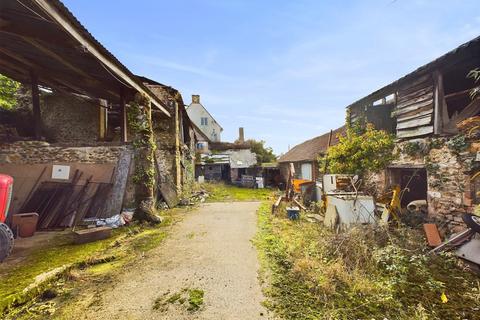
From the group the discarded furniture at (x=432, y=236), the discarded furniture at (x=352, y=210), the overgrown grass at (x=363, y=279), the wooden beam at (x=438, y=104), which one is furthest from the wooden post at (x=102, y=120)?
the wooden beam at (x=438, y=104)

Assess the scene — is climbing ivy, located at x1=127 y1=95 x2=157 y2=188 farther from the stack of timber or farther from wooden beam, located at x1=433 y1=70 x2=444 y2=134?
wooden beam, located at x1=433 y1=70 x2=444 y2=134

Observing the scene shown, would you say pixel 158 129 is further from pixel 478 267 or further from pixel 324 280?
pixel 478 267

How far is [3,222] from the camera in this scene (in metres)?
5.29

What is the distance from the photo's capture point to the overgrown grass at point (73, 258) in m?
3.30

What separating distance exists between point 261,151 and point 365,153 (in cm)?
2003

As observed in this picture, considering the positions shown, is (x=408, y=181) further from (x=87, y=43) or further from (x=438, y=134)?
(x=87, y=43)

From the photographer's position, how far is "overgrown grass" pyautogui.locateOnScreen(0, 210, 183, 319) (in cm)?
330

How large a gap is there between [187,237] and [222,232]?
3.61 feet

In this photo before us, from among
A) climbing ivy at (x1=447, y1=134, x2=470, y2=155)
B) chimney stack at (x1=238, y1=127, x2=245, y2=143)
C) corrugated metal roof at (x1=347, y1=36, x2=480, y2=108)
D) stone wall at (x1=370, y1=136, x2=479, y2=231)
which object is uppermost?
chimney stack at (x1=238, y1=127, x2=245, y2=143)

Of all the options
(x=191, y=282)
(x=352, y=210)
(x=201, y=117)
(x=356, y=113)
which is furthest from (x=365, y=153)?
(x=201, y=117)

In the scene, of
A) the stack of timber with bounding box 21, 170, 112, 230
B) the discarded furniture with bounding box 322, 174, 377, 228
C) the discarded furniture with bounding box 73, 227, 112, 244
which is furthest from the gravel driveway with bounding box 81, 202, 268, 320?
the stack of timber with bounding box 21, 170, 112, 230

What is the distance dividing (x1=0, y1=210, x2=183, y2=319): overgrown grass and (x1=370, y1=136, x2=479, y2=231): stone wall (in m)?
8.30

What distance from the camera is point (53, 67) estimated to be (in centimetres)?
776

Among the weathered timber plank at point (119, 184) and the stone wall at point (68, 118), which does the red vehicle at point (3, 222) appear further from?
the stone wall at point (68, 118)
